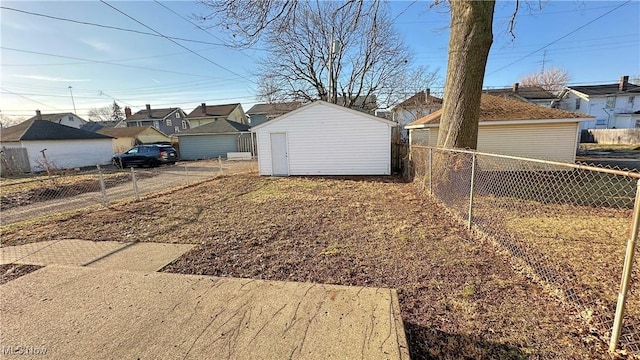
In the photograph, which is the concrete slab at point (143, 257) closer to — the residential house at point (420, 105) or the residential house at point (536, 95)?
the residential house at point (420, 105)

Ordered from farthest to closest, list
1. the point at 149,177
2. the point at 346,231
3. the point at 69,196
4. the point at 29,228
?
1. the point at 149,177
2. the point at 69,196
3. the point at 29,228
4. the point at 346,231

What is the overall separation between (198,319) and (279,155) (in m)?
10.1

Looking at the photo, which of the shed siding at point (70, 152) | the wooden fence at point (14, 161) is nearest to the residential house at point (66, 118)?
the shed siding at point (70, 152)

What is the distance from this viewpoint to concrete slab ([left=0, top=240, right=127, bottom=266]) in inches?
145

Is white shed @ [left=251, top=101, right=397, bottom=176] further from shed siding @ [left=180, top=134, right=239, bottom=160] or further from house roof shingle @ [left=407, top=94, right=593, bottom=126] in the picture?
shed siding @ [left=180, top=134, right=239, bottom=160]

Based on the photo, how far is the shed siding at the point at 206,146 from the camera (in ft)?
79.5

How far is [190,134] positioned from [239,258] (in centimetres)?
2349

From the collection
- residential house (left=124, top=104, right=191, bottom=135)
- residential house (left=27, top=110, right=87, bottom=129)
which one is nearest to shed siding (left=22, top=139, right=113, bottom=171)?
residential house (left=124, top=104, right=191, bottom=135)

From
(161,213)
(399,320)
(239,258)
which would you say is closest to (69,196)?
(161,213)

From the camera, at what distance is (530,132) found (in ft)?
34.9

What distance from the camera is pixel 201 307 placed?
2.25 metres

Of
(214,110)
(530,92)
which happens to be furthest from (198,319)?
(530,92)

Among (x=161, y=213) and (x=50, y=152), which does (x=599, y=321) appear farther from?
(x=50, y=152)

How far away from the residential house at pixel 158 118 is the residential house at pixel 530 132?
40.8 m
